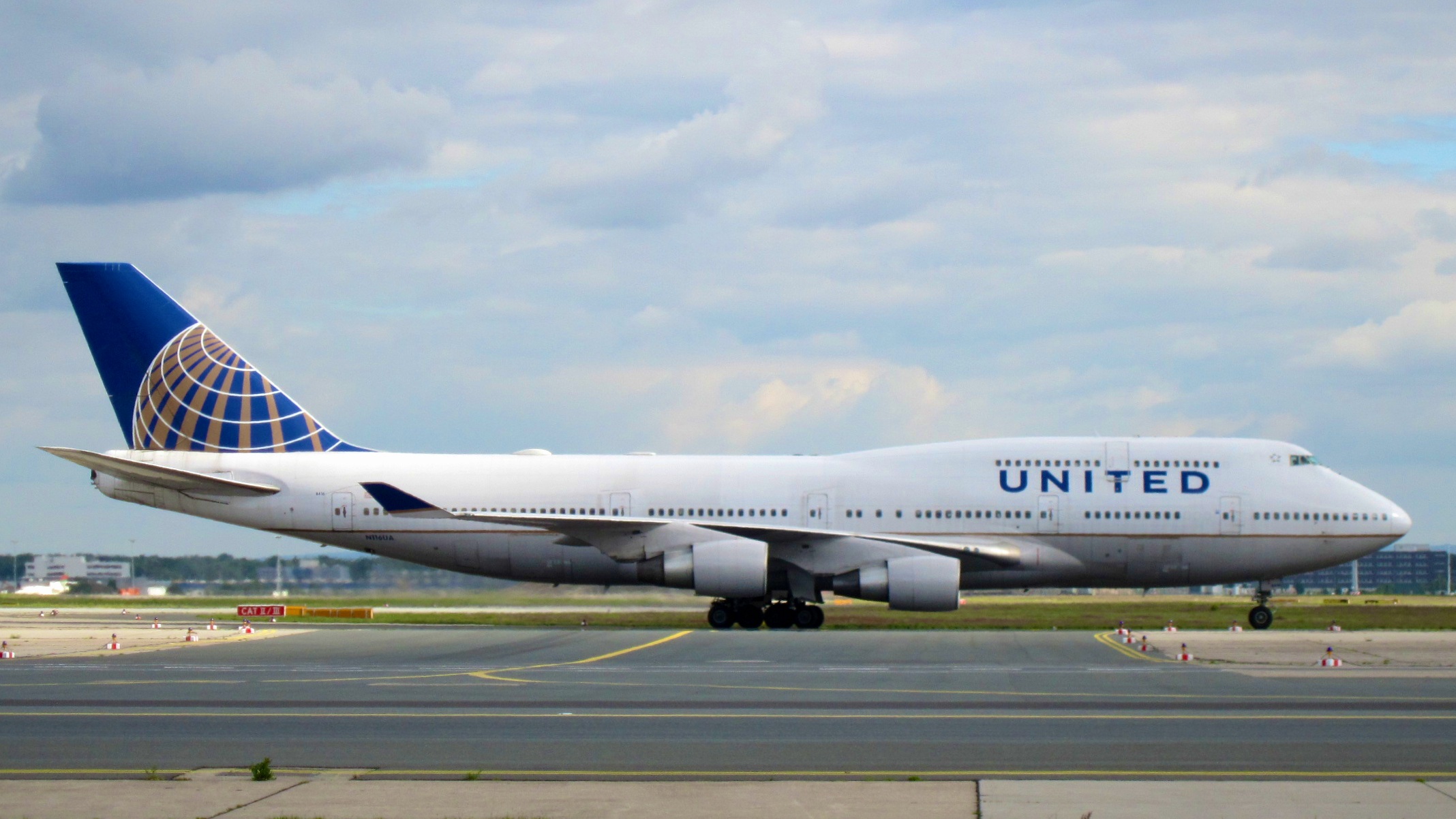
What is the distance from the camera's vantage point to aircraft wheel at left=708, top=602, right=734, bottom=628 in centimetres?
→ 3092

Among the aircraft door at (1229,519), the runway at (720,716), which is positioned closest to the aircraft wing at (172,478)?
the runway at (720,716)

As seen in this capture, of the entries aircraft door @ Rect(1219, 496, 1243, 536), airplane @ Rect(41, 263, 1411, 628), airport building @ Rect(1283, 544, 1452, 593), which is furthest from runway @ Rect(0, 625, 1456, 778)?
airport building @ Rect(1283, 544, 1452, 593)

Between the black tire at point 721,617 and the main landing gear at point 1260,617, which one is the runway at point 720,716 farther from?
the main landing gear at point 1260,617

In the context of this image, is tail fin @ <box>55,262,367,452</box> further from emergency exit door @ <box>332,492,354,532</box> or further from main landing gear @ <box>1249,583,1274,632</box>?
main landing gear @ <box>1249,583,1274,632</box>

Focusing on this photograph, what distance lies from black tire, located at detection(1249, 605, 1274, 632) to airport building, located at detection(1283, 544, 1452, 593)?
82.5m

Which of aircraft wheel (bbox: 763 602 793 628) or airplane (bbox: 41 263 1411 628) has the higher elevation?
airplane (bbox: 41 263 1411 628)

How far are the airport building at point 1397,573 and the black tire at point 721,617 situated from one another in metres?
87.6

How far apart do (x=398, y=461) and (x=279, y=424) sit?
3.39 metres

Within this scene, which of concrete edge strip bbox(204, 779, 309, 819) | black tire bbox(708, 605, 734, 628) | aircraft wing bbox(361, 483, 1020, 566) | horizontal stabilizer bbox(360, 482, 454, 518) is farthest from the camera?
black tire bbox(708, 605, 734, 628)

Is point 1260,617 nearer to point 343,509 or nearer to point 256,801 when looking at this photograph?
point 343,509

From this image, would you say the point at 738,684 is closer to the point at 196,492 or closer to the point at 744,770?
the point at 744,770

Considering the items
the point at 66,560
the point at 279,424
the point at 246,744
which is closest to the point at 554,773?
the point at 246,744

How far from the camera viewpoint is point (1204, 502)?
30.9 m

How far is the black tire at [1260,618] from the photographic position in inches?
1206
